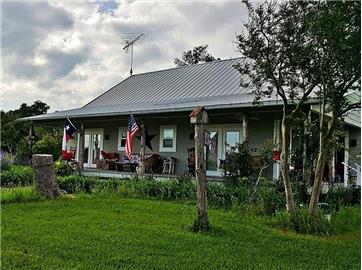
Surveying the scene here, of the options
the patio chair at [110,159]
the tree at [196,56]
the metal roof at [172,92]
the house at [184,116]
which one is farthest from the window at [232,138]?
the tree at [196,56]

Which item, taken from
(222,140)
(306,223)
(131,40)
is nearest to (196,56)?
(131,40)

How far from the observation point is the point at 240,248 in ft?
17.9

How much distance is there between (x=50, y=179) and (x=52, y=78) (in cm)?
914

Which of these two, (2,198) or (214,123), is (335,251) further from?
(214,123)

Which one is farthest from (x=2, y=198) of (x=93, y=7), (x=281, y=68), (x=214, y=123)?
(x=214, y=123)

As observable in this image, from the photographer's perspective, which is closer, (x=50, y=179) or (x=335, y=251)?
(x=335, y=251)

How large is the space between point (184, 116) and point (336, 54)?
30.3 ft

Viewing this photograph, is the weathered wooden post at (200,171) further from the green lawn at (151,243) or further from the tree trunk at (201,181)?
the green lawn at (151,243)

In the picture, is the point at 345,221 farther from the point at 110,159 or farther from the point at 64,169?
the point at 110,159

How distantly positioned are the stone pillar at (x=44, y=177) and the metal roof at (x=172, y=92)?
4.76 meters

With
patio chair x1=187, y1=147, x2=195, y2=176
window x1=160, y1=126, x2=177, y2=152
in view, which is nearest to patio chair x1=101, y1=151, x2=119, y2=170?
window x1=160, y1=126, x2=177, y2=152

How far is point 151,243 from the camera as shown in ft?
17.9

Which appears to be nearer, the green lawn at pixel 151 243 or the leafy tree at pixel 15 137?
the green lawn at pixel 151 243

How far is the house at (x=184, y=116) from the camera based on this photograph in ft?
43.2
